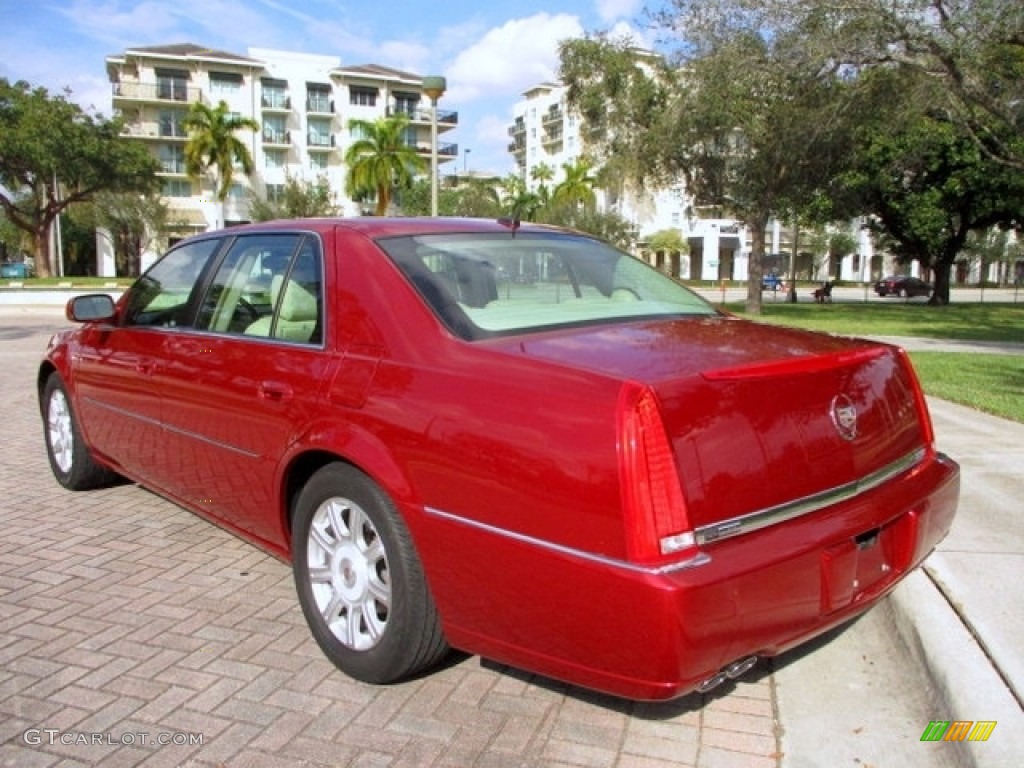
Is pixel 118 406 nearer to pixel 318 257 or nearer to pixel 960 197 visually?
pixel 318 257

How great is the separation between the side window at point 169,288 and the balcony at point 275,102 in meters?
71.7

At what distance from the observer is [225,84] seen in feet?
230

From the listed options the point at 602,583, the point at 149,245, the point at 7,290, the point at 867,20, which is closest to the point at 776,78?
the point at 867,20

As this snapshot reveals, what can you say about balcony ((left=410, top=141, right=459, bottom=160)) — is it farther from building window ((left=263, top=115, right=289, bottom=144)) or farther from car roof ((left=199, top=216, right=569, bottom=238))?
car roof ((left=199, top=216, right=569, bottom=238))

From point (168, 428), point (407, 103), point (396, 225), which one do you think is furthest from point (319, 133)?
point (396, 225)

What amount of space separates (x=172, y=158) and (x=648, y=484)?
74425mm

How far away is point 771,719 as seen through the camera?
9.59ft

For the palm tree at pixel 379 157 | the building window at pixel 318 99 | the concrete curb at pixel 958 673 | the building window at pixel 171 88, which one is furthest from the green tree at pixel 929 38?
the building window at pixel 318 99

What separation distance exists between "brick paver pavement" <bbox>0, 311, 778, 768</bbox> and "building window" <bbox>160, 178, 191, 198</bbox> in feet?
229

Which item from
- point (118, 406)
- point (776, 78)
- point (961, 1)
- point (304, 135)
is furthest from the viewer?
point (304, 135)

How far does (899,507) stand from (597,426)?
120 centimetres

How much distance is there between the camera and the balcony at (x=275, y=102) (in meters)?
71.0

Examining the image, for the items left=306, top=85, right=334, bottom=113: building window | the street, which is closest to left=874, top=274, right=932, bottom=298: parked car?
left=306, top=85, right=334, bottom=113: building window

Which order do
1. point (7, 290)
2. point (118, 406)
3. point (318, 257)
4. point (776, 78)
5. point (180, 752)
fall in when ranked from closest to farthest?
point (180, 752) < point (318, 257) < point (118, 406) < point (776, 78) < point (7, 290)
